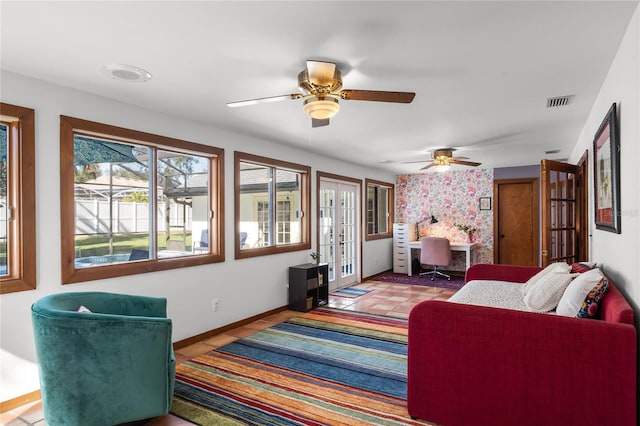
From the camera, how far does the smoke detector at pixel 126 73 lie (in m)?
2.39

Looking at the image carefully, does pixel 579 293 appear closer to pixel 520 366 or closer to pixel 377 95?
pixel 520 366

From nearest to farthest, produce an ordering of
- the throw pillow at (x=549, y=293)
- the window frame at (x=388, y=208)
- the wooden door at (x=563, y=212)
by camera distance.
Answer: the throw pillow at (x=549, y=293) < the wooden door at (x=563, y=212) < the window frame at (x=388, y=208)

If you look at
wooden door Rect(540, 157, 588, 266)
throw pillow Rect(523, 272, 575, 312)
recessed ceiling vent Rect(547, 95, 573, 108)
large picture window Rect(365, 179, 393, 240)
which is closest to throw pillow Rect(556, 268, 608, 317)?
throw pillow Rect(523, 272, 575, 312)

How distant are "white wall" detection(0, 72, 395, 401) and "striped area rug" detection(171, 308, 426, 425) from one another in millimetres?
511

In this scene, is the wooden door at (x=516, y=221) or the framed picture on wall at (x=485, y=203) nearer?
the wooden door at (x=516, y=221)

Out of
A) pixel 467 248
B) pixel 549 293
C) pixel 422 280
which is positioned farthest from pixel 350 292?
pixel 549 293

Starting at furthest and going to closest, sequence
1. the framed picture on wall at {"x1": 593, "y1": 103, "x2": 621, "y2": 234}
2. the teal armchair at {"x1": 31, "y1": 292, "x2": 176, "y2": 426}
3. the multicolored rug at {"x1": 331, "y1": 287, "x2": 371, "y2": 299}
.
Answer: the multicolored rug at {"x1": 331, "y1": 287, "x2": 371, "y2": 299} < the framed picture on wall at {"x1": 593, "y1": 103, "x2": 621, "y2": 234} < the teal armchair at {"x1": 31, "y1": 292, "x2": 176, "y2": 426}

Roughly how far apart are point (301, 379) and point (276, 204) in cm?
262

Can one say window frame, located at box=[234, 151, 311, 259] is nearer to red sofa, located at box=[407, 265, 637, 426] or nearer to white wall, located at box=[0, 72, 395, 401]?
white wall, located at box=[0, 72, 395, 401]

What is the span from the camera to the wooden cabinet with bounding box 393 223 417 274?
7926 millimetres

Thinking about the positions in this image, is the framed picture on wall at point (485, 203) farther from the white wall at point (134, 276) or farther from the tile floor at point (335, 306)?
the white wall at point (134, 276)

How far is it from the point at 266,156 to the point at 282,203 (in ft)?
2.55

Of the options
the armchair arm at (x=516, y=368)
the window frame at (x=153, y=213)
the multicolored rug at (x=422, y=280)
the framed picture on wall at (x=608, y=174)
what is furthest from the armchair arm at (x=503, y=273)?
the window frame at (x=153, y=213)

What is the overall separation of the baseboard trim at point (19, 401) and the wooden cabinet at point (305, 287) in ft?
9.54
